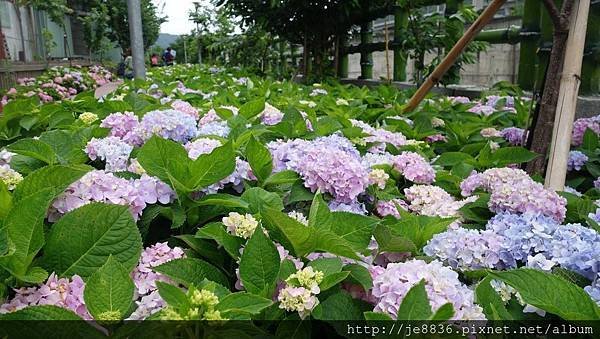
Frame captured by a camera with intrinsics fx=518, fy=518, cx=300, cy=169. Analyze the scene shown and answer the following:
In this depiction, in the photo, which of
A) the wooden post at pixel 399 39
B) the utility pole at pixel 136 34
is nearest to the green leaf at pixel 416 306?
the utility pole at pixel 136 34

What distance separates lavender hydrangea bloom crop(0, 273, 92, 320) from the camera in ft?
2.16

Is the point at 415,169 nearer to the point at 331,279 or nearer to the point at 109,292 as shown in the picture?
the point at 331,279

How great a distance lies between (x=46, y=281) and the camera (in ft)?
2.30

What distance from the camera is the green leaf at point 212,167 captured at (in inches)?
36.1

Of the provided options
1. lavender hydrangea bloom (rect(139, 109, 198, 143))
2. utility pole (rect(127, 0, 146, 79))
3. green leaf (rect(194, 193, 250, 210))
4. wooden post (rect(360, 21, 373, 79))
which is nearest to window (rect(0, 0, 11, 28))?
utility pole (rect(127, 0, 146, 79))

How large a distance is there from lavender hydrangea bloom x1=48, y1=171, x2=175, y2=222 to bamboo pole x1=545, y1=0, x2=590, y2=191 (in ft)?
2.96

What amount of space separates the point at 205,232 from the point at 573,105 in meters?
0.99

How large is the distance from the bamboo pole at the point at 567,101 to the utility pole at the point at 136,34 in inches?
146

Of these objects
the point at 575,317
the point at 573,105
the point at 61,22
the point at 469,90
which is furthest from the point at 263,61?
the point at 61,22

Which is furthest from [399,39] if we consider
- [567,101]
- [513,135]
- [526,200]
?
[526,200]

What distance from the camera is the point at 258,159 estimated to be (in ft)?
3.56

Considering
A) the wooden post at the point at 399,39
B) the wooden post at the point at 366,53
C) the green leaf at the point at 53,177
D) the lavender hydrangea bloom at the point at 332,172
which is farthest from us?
the wooden post at the point at 366,53

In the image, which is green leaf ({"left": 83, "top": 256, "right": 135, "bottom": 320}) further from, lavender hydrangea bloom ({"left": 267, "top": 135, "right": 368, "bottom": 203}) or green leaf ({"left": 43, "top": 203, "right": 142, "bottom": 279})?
lavender hydrangea bloom ({"left": 267, "top": 135, "right": 368, "bottom": 203})

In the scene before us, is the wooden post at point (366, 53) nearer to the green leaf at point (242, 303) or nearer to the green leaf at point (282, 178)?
the green leaf at point (282, 178)
